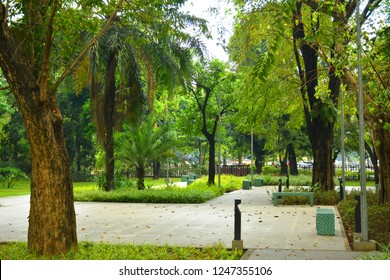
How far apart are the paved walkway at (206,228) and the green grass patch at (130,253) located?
56 cm

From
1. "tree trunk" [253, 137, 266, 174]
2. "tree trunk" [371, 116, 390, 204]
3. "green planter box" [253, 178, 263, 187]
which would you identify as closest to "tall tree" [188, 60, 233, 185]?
"green planter box" [253, 178, 263, 187]

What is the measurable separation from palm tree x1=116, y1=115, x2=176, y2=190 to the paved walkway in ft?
20.6

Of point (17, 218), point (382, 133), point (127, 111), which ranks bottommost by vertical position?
point (17, 218)

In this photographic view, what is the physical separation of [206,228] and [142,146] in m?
13.1

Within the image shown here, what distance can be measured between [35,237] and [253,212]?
932 centimetres

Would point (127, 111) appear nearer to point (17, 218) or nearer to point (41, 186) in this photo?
point (17, 218)

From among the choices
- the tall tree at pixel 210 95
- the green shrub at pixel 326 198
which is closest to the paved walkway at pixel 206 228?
the green shrub at pixel 326 198

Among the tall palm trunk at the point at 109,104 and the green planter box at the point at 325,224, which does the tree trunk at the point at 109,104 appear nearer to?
the tall palm trunk at the point at 109,104

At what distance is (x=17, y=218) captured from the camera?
14.9 meters

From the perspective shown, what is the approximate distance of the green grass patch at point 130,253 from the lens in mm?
8031

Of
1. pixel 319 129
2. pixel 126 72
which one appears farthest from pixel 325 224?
pixel 126 72

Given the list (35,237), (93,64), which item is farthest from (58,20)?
(93,64)

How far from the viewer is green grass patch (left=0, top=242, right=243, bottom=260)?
8.03m

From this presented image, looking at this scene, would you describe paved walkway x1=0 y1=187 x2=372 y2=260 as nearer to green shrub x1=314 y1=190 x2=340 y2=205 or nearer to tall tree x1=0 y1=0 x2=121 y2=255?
green shrub x1=314 y1=190 x2=340 y2=205
